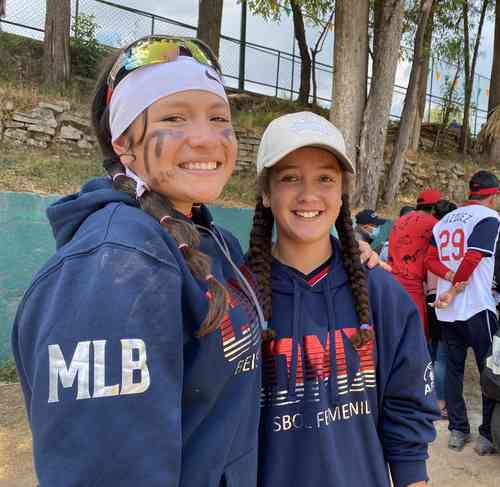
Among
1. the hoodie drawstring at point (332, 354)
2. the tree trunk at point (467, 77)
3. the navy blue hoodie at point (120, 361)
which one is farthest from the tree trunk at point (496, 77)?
the navy blue hoodie at point (120, 361)

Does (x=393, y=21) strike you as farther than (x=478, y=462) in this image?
Yes

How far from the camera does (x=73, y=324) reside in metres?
0.90

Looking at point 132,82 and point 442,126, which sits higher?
point 442,126

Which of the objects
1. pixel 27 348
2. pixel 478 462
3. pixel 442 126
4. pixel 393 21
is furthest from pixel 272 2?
pixel 442 126

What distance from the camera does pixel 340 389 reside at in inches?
62.4

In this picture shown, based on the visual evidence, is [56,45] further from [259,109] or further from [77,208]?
[77,208]

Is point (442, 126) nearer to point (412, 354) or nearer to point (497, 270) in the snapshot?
point (497, 270)

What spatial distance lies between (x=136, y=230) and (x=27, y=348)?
0.30 metres

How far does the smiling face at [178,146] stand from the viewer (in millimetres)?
1238

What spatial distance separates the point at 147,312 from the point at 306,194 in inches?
34.6

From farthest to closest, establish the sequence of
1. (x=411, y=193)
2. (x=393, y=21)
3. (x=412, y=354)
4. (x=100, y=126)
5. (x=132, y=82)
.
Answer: (x=411, y=193), (x=393, y=21), (x=412, y=354), (x=100, y=126), (x=132, y=82)

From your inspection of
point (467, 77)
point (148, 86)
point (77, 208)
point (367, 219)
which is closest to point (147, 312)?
point (77, 208)

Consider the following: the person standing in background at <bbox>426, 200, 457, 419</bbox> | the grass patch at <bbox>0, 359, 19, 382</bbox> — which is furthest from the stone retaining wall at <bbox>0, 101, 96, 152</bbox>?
the person standing in background at <bbox>426, 200, 457, 419</bbox>

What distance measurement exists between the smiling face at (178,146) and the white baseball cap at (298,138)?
0.39 meters
